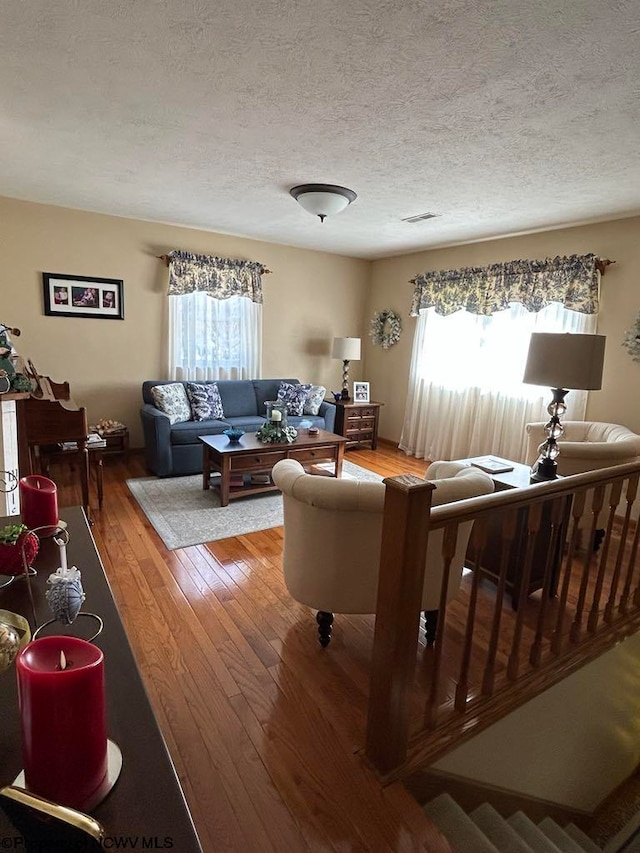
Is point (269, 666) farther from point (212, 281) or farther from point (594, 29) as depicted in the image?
point (212, 281)

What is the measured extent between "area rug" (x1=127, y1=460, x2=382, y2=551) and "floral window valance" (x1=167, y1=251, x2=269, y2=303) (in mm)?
2186

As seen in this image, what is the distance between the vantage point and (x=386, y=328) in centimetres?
626

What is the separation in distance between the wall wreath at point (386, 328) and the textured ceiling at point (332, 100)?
2.35 metres

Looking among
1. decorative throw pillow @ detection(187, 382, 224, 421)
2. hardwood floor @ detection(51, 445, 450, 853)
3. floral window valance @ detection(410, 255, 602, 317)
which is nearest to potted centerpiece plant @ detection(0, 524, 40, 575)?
hardwood floor @ detection(51, 445, 450, 853)

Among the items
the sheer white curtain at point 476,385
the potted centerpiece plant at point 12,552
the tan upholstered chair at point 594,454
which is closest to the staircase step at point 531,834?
the tan upholstered chair at point 594,454

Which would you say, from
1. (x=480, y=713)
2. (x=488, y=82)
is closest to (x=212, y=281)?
(x=488, y=82)

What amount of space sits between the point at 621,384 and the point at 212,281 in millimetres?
4245

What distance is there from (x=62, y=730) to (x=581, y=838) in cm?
280

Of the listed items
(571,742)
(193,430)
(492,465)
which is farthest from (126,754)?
(193,430)

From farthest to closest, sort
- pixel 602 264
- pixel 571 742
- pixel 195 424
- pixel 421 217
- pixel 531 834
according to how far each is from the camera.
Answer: pixel 195 424 < pixel 421 217 < pixel 602 264 < pixel 571 742 < pixel 531 834

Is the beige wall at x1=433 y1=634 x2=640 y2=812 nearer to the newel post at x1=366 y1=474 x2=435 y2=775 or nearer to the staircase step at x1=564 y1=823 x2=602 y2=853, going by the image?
the staircase step at x1=564 y1=823 x2=602 y2=853

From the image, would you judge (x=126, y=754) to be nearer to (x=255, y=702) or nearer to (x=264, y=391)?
(x=255, y=702)

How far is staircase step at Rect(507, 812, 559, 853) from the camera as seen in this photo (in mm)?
1847

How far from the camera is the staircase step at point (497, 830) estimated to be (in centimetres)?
172
